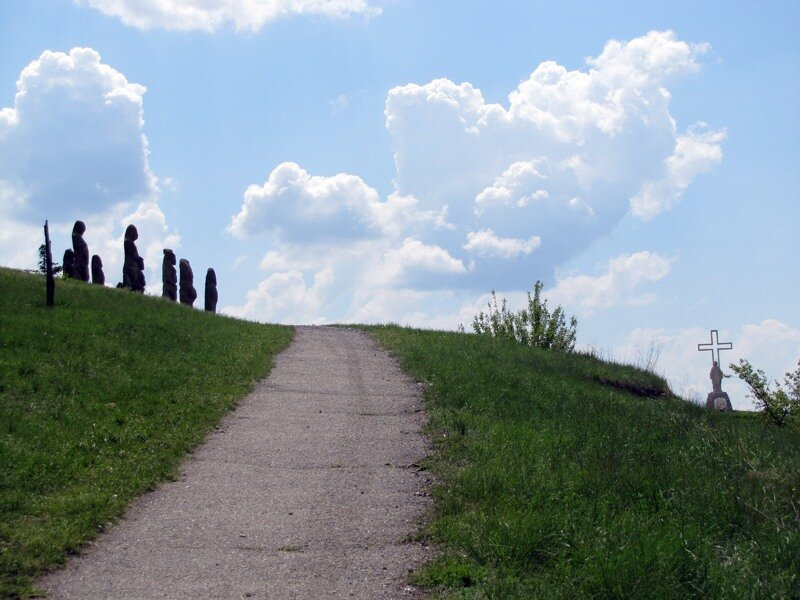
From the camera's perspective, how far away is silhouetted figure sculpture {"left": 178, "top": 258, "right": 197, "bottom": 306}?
29359 millimetres

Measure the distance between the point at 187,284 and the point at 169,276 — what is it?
2.52 feet

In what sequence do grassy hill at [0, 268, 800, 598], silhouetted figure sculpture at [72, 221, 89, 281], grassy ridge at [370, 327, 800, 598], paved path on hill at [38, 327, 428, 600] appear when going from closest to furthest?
1. grassy ridge at [370, 327, 800, 598]
2. grassy hill at [0, 268, 800, 598]
3. paved path on hill at [38, 327, 428, 600]
4. silhouetted figure sculpture at [72, 221, 89, 281]

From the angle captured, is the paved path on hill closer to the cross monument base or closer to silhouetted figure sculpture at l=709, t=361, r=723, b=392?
the cross monument base

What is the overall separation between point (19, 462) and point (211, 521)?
2496 millimetres

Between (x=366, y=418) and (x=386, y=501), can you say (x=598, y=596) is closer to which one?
(x=386, y=501)

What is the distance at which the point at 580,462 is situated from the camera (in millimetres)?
9516

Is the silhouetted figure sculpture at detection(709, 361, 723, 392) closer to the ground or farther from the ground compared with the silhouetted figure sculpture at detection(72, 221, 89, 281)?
closer to the ground

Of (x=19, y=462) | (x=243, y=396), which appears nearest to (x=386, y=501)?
(x=19, y=462)

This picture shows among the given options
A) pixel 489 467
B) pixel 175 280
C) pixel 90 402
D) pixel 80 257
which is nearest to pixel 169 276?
pixel 175 280

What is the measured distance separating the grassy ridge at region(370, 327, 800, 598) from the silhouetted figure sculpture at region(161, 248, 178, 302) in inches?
675

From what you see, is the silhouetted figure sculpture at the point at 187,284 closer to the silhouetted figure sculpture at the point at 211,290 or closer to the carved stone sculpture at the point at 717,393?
the silhouetted figure sculpture at the point at 211,290

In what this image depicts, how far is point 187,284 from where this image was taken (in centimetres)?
2953

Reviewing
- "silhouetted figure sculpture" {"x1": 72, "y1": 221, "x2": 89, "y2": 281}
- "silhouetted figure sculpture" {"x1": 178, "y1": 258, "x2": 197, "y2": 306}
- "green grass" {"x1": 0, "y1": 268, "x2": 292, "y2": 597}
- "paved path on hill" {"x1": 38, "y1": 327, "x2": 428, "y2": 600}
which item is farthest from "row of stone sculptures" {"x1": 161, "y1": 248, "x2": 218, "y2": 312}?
"paved path on hill" {"x1": 38, "y1": 327, "x2": 428, "y2": 600}

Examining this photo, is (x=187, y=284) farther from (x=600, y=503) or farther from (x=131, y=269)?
(x=600, y=503)
